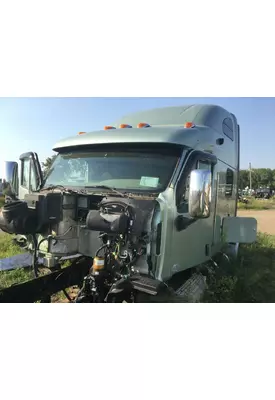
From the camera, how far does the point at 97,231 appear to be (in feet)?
10.7

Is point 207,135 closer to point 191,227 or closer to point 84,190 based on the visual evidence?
point 191,227

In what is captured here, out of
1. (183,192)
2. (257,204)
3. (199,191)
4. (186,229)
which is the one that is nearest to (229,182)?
(257,204)

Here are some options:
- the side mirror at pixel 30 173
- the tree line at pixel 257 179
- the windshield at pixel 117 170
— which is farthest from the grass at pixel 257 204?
A: the side mirror at pixel 30 173

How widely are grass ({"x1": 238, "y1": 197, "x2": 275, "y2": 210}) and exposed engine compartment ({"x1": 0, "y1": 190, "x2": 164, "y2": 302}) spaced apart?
3173mm

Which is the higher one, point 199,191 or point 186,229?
point 199,191

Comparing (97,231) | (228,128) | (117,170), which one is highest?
(228,128)

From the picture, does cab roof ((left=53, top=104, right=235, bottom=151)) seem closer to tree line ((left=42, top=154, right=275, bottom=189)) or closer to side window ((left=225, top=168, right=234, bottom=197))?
side window ((left=225, top=168, right=234, bottom=197))

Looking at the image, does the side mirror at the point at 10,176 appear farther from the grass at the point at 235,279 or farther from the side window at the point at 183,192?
the side window at the point at 183,192

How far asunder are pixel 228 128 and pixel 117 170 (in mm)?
2345

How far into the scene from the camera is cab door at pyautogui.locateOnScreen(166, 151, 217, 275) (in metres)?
3.30

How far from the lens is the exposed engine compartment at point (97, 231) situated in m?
2.92

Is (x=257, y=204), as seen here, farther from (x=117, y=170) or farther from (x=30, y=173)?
(x=30, y=173)

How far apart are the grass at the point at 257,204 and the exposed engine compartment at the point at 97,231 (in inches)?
125

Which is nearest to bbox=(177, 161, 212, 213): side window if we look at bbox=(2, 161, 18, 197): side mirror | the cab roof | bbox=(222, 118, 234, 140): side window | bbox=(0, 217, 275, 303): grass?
the cab roof
